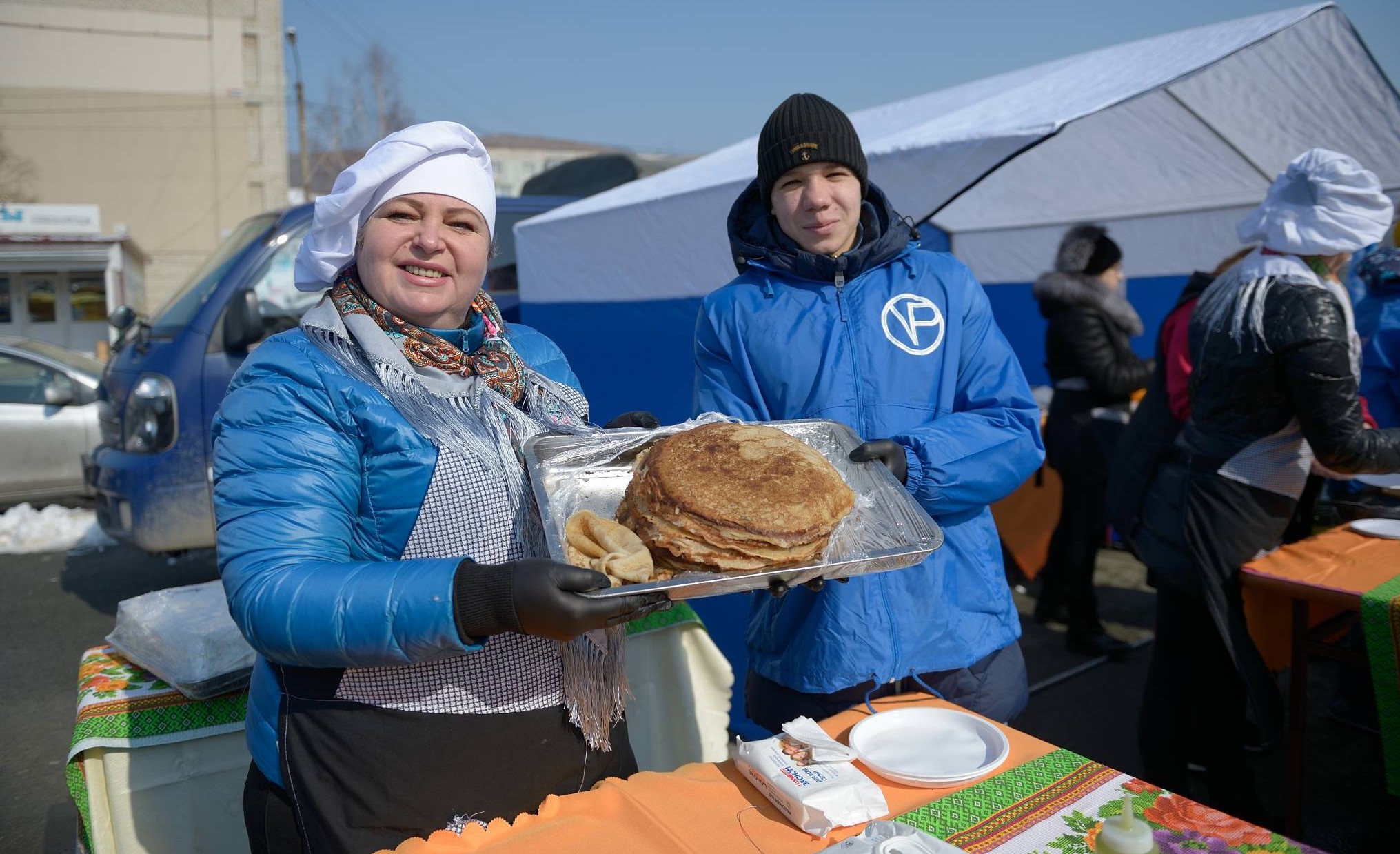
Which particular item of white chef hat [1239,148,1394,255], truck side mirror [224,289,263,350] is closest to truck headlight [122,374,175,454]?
truck side mirror [224,289,263,350]

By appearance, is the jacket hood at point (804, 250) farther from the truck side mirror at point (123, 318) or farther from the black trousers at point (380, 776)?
the truck side mirror at point (123, 318)

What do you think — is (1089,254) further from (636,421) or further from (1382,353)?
(636,421)

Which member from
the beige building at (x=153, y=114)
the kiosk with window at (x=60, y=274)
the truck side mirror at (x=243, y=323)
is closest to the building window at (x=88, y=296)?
the kiosk with window at (x=60, y=274)

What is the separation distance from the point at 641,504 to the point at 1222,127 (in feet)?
18.6

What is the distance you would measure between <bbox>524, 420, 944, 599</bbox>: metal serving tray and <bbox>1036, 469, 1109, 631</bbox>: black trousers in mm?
3624

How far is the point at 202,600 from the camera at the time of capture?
2.44 metres

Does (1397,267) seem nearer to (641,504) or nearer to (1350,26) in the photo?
(1350,26)

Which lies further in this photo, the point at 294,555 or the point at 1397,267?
the point at 1397,267

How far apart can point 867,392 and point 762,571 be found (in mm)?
726

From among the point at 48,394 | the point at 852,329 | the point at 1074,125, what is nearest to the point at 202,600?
the point at 852,329

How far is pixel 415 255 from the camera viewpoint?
1.59 meters

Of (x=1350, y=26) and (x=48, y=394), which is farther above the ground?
(x=1350, y=26)

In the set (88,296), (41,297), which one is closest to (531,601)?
(88,296)

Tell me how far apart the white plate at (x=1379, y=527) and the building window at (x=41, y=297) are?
31916 millimetres
